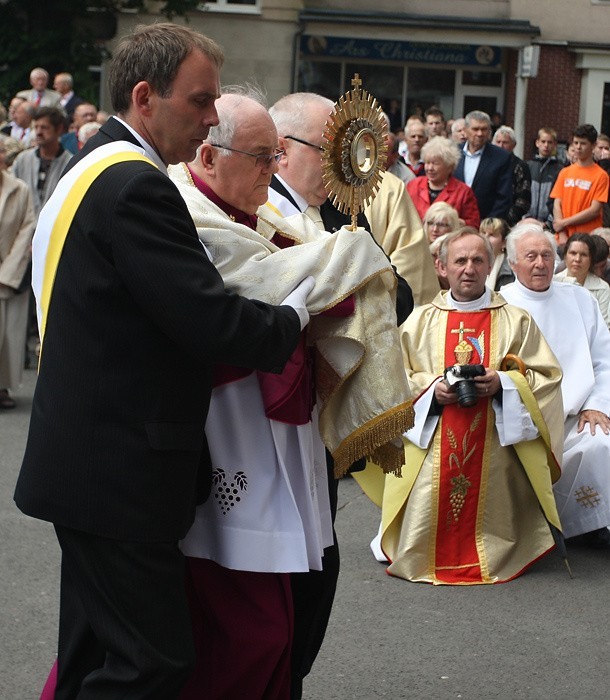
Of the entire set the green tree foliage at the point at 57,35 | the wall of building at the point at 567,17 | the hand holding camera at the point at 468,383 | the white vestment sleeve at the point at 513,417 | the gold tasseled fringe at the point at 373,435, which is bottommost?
the white vestment sleeve at the point at 513,417

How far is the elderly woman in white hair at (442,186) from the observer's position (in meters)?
9.28

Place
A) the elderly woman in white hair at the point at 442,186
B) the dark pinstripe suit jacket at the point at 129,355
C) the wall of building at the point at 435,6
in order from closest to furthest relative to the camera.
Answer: the dark pinstripe suit jacket at the point at 129,355 → the elderly woman in white hair at the point at 442,186 → the wall of building at the point at 435,6

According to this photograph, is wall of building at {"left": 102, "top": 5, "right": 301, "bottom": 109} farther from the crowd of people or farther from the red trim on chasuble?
the crowd of people

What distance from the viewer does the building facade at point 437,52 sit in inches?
937

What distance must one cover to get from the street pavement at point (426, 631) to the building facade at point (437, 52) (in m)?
18.2

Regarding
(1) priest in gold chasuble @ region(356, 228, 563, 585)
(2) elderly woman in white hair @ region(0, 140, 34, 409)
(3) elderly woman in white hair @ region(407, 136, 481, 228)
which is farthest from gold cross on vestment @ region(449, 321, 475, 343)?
(2) elderly woman in white hair @ region(0, 140, 34, 409)

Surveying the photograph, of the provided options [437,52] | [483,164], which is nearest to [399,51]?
[437,52]

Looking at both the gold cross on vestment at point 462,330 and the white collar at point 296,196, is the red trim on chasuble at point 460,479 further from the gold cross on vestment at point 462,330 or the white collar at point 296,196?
the white collar at point 296,196

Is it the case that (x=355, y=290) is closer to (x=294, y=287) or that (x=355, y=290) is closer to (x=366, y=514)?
(x=294, y=287)

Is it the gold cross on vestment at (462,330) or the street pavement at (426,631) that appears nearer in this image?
the street pavement at (426,631)

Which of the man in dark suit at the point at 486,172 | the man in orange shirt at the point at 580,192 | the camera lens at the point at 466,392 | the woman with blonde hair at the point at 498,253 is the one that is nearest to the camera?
the camera lens at the point at 466,392

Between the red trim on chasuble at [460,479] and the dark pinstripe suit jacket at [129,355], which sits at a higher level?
the dark pinstripe suit jacket at [129,355]

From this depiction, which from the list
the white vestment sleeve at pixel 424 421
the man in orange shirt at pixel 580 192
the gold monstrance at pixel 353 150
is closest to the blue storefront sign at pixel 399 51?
the man in orange shirt at pixel 580 192

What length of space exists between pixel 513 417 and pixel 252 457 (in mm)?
2715
